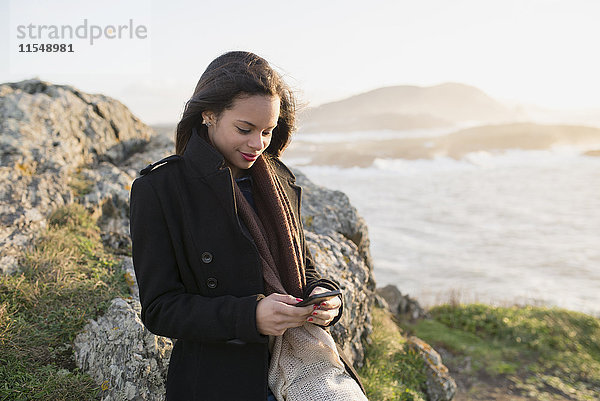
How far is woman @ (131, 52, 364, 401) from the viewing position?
1580 millimetres

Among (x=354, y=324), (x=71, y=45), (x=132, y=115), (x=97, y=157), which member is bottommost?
Answer: (x=354, y=324)

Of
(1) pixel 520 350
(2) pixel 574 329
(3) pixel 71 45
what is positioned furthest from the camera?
(2) pixel 574 329

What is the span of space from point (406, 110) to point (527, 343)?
8313cm

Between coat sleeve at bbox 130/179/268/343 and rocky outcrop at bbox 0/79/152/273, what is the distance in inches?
83.8

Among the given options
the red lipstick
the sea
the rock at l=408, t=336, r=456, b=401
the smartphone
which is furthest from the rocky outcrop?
the sea

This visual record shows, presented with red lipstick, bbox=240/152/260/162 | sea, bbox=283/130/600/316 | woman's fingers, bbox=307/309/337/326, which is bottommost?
sea, bbox=283/130/600/316

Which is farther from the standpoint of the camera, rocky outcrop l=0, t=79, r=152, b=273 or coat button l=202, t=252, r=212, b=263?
rocky outcrop l=0, t=79, r=152, b=273

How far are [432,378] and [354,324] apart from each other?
3.86 feet

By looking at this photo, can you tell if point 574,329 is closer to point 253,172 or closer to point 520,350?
point 520,350

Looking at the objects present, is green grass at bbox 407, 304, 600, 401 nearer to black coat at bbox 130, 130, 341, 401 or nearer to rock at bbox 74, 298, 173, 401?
rock at bbox 74, 298, 173, 401

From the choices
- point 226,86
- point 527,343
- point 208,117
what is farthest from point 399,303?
point 226,86

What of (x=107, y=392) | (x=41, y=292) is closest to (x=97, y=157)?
(x=41, y=292)

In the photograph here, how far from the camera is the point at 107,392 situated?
2.49m

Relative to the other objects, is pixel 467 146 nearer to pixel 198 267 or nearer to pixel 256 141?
pixel 256 141
